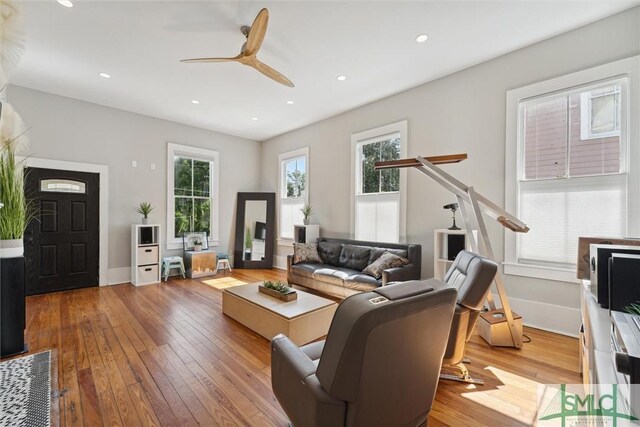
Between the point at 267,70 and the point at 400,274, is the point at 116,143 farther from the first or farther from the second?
the point at 400,274

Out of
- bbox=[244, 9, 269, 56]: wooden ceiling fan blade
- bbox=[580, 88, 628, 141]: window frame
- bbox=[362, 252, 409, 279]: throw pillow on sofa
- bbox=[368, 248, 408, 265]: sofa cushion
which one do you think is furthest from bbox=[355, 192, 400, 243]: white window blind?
bbox=[244, 9, 269, 56]: wooden ceiling fan blade

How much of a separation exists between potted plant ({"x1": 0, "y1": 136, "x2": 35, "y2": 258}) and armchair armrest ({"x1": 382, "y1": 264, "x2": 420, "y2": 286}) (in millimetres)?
3868

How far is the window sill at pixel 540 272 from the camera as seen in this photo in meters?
2.87

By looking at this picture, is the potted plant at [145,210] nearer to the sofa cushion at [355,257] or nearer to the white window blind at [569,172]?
the sofa cushion at [355,257]

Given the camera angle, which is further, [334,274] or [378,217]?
[378,217]

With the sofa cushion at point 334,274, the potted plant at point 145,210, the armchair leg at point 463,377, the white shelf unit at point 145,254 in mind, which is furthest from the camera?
the potted plant at point 145,210

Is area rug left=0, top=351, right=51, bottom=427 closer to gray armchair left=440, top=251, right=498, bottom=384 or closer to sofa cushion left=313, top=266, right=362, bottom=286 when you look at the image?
gray armchair left=440, top=251, right=498, bottom=384

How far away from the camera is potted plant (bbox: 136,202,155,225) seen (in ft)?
16.9

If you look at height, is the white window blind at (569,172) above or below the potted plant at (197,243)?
above

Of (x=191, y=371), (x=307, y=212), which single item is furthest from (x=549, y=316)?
(x=307, y=212)

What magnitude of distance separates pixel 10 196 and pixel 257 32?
2.73 metres

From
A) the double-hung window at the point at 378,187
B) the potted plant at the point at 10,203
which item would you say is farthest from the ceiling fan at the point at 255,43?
the double-hung window at the point at 378,187

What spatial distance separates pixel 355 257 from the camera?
174 inches

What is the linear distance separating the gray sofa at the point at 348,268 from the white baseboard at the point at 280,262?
5.30 ft
